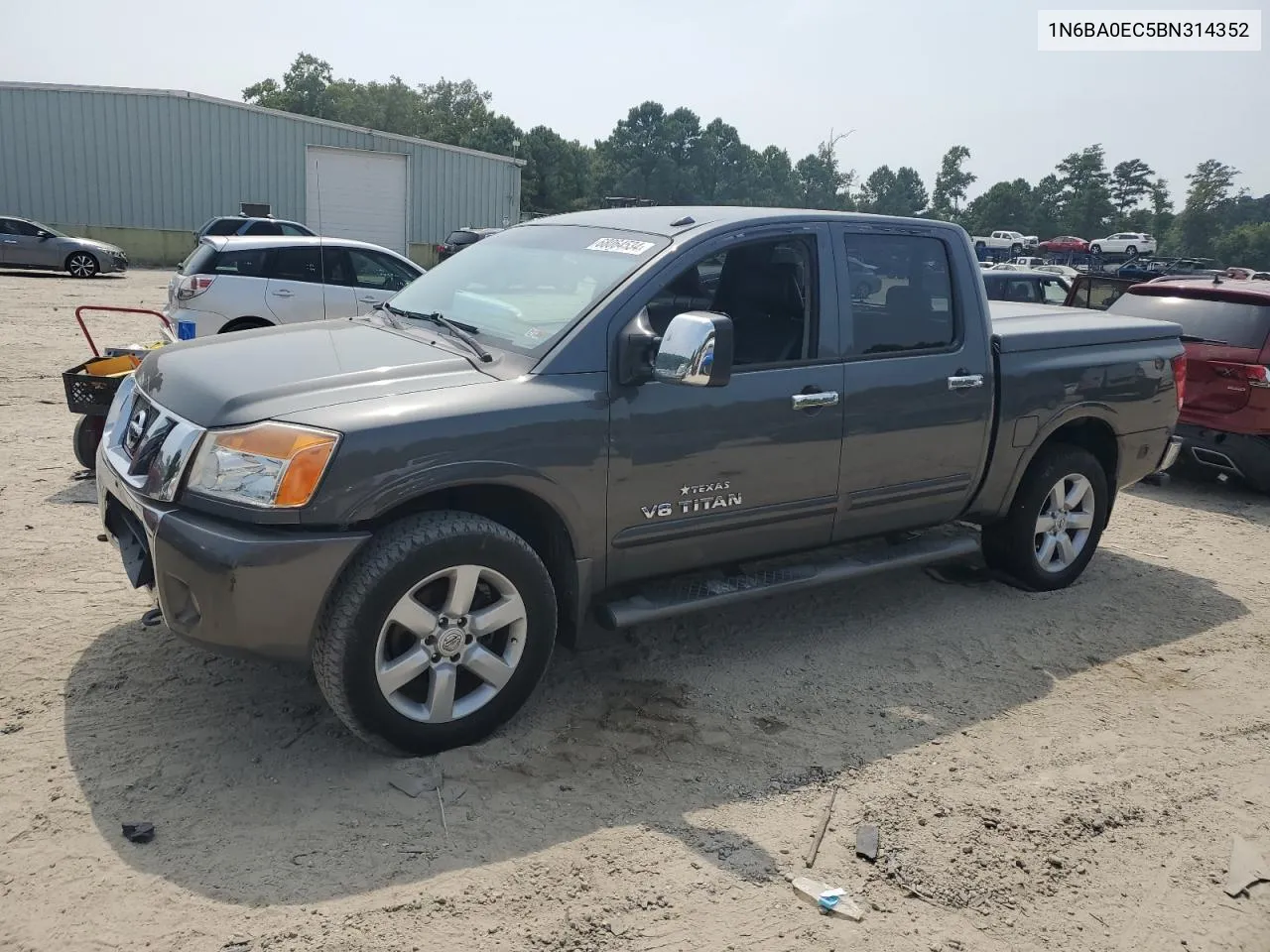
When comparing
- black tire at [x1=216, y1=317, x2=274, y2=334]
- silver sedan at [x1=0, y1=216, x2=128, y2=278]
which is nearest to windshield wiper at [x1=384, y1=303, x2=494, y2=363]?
black tire at [x1=216, y1=317, x2=274, y2=334]

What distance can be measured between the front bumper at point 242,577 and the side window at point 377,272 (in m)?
7.80

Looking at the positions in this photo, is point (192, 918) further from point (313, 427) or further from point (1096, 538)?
point (1096, 538)

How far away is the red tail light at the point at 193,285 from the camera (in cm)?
978

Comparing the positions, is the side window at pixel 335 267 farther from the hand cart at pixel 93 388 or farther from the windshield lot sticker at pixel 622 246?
the windshield lot sticker at pixel 622 246

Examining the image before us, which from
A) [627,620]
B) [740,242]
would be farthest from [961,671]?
[740,242]

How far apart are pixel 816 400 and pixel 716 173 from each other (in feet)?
294

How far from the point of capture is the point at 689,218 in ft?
14.1

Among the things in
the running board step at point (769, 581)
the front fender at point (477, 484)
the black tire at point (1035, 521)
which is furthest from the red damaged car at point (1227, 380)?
the front fender at point (477, 484)

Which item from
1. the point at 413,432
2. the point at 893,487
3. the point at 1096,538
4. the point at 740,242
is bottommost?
the point at 1096,538

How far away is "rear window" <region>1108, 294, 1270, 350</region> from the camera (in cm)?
793

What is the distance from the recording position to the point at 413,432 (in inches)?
130

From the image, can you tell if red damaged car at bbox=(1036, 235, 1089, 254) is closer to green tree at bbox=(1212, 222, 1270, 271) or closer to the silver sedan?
green tree at bbox=(1212, 222, 1270, 271)

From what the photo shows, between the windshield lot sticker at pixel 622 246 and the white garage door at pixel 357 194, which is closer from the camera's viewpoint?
the windshield lot sticker at pixel 622 246

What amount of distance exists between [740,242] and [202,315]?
7.17 m
